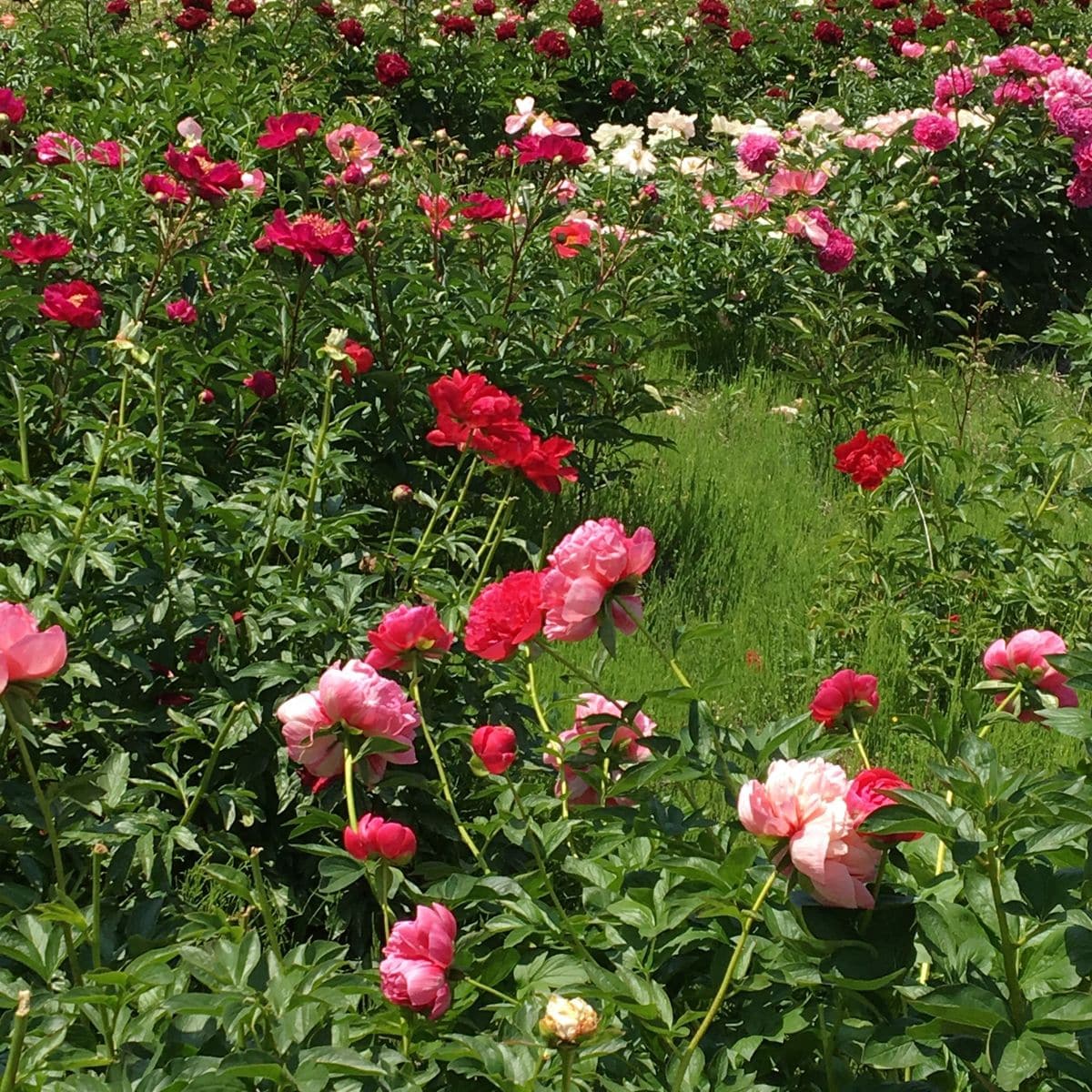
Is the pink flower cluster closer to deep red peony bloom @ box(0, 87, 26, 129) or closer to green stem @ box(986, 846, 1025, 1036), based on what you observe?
green stem @ box(986, 846, 1025, 1036)

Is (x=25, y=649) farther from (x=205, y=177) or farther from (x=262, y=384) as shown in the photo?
(x=262, y=384)

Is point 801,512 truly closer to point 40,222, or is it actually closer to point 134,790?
point 40,222

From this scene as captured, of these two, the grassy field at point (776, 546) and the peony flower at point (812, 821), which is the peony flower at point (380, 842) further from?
the grassy field at point (776, 546)

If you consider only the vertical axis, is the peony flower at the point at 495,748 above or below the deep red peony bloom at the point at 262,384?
above

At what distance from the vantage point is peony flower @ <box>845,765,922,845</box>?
3.78ft

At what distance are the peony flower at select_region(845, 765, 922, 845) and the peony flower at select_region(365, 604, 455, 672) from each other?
1.73 ft

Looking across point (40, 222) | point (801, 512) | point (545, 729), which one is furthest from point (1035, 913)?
point (40, 222)

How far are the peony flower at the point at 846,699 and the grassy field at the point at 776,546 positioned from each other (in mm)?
494

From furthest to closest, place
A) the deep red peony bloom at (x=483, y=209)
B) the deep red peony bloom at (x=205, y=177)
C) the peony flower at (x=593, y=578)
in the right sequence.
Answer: the deep red peony bloom at (x=483, y=209), the deep red peony bloom at (x=205, y=177), the peony flower at (x=593, y=578)

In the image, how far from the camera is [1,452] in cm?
271

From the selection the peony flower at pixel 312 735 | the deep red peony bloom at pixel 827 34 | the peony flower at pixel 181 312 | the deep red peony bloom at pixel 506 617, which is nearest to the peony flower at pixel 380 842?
the peony flower at pixel 312 735

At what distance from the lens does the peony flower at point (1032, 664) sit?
60.7 inches

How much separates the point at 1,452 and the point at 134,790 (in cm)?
117

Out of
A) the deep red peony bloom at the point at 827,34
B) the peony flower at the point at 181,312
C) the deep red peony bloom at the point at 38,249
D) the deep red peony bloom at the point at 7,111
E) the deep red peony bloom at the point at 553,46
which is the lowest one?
the deep red peony bloom at the point at 827,34
